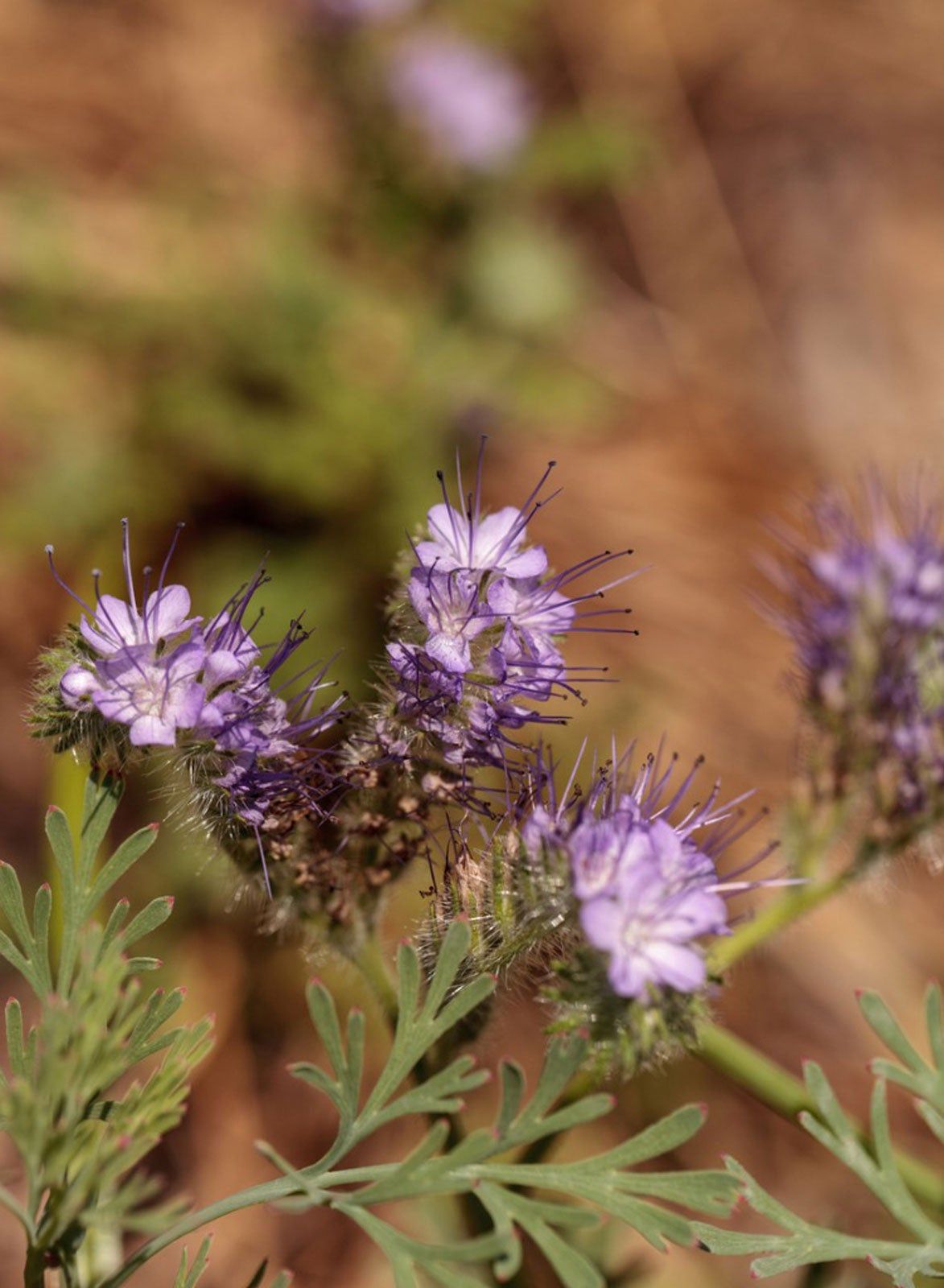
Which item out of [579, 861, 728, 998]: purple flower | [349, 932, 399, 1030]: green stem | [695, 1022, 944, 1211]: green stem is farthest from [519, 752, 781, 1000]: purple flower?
[695, 1022, 944, 1211]: green stem

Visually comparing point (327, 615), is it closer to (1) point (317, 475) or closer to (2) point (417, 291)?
(1) point (317, 475)

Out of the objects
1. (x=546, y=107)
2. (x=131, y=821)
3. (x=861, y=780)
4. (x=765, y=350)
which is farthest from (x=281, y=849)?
(x=546, y=107)

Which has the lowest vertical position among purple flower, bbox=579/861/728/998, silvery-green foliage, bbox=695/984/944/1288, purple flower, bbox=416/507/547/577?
silvery-green foliage, bbox=695/984/944/1288

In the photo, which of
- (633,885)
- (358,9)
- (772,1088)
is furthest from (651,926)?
(358,9)

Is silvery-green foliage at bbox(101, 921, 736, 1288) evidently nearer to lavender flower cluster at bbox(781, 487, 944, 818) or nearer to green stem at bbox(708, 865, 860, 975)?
green stem at bbox(708, 865, 860, 975)

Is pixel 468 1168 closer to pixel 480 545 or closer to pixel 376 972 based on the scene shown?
pixel 376 972
